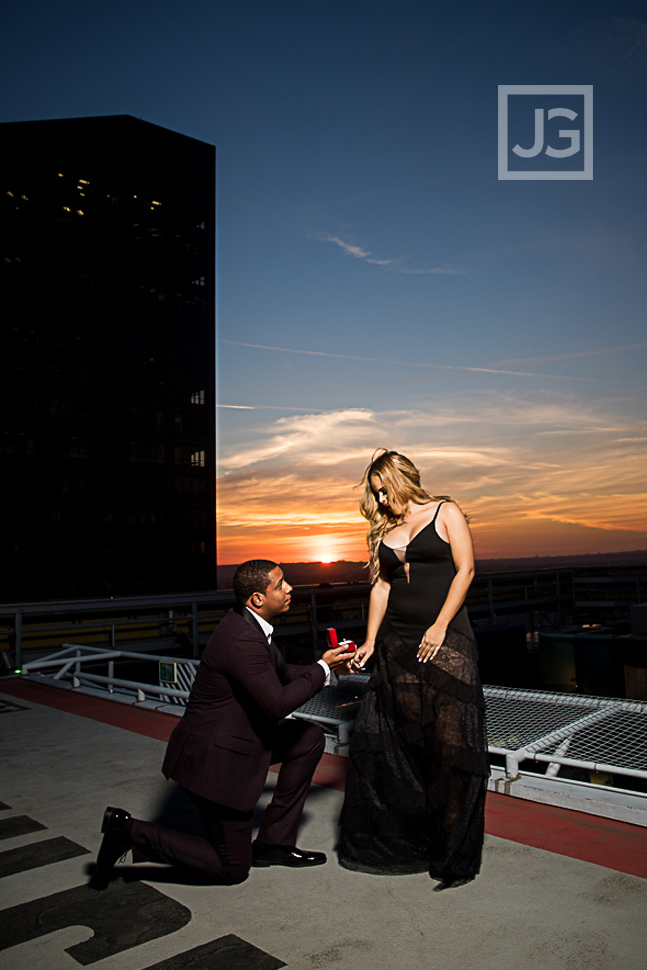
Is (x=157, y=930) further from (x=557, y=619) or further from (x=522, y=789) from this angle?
(x=557, y=619)

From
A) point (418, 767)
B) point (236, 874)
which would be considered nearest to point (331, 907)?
point (236, 874)

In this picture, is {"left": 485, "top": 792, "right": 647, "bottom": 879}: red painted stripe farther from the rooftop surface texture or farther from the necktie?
the necktie

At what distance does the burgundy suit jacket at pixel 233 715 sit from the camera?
298cm

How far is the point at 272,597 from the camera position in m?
3.16

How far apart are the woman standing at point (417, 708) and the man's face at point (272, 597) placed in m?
0.50

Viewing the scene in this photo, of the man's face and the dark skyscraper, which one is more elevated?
the dark skyscraper

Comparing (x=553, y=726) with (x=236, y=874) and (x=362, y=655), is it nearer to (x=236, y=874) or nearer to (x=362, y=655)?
(x=362, y=655)

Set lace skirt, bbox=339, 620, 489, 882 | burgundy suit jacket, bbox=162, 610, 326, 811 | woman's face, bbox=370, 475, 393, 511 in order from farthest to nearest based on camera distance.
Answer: woman's face, bbox=370, 475, 393, 511, lace skirt, bbox=339, 620, 489, 882, burgundy suit jacket, bbox=162, 610, 326, 811

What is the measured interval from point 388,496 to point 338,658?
78 centimetres

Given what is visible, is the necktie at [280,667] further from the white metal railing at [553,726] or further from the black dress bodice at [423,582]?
the white metal railing at [553,726]

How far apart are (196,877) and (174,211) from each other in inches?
3406

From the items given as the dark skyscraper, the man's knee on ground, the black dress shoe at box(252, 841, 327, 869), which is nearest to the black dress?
the black dress shoe at box(252, 841, 327, 869)

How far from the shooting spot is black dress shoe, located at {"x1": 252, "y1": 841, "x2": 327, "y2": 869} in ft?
11.2

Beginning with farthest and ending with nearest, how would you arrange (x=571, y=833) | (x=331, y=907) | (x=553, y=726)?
(x=553, y=726)
(x=571, y=833)
(x=331, y=907)
